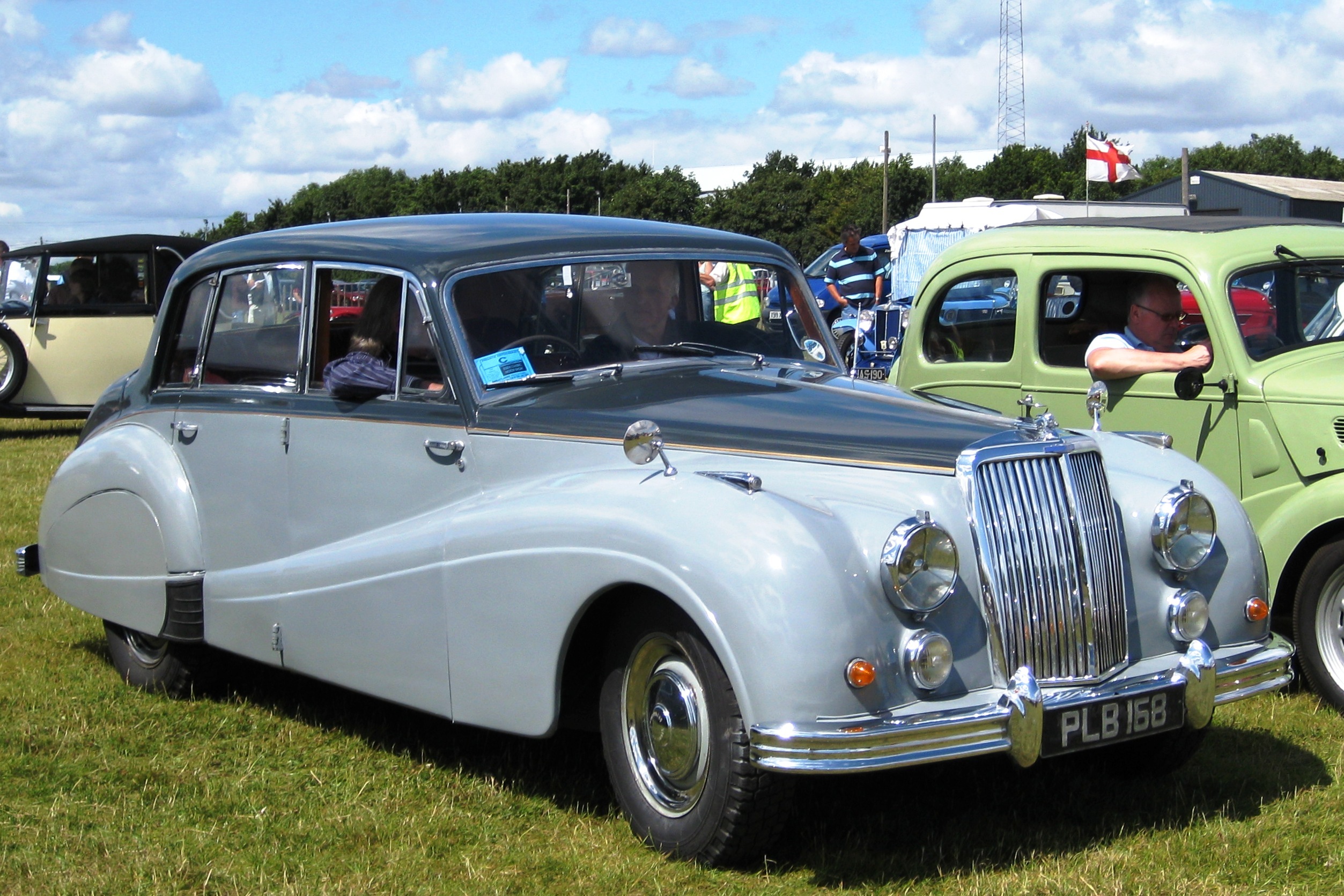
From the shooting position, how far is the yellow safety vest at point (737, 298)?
17.0 feet

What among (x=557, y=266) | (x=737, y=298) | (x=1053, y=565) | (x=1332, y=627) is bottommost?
(x=1332, y=627)

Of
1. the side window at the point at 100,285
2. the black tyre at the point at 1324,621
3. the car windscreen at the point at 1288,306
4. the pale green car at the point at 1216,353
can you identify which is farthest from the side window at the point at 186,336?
the side window at the point at 100,285

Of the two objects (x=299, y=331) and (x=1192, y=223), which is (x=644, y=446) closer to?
(x=299, y=331)

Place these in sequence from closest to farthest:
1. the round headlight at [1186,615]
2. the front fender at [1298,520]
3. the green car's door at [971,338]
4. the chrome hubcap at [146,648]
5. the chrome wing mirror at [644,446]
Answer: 1. the chrome wing mirror at [644,446]
2. the round headlight at [1186,615]
3. the front fender at [1298,520]
4. the chrome hubcap at [146,648]
5. the green car's door at [971,338]

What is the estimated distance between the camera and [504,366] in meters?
4.54

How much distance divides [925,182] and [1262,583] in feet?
263

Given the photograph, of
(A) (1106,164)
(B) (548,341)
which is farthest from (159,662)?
(A) (1106,164)

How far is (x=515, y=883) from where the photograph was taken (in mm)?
3730

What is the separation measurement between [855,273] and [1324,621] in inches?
447

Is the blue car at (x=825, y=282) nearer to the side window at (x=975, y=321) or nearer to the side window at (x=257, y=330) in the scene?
the side window at (x=975, y=321)

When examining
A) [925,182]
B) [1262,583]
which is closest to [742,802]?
[1262,583]

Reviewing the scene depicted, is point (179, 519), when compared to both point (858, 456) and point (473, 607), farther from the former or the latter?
point (858, 456)

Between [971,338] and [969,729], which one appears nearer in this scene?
[969,729]

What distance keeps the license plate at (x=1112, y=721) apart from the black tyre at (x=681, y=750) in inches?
27.0
